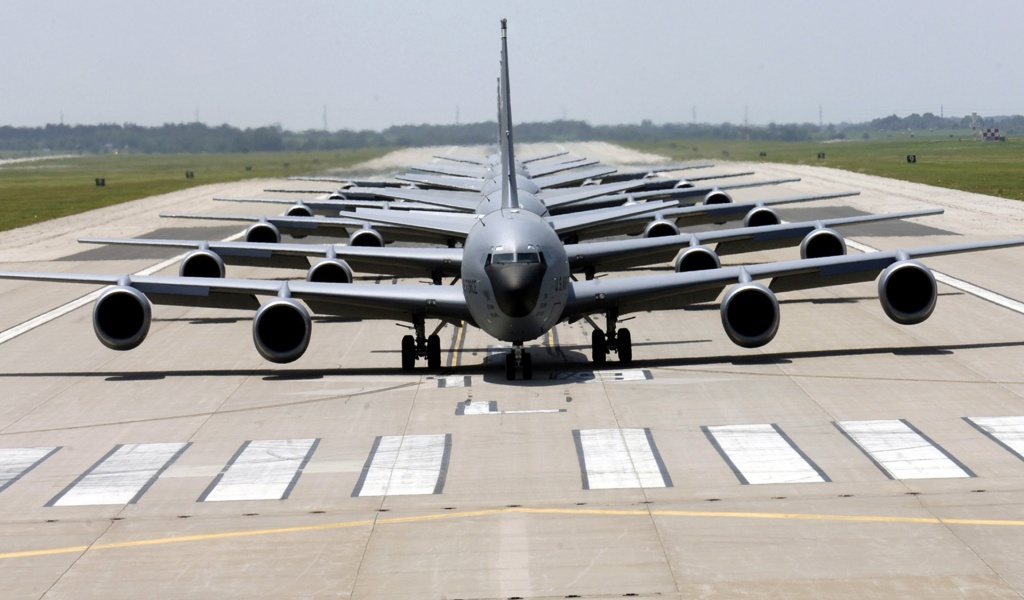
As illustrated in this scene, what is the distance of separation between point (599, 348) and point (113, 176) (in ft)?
377

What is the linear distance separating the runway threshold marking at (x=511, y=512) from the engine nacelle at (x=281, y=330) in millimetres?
9502

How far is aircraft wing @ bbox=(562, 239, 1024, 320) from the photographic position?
26.1m

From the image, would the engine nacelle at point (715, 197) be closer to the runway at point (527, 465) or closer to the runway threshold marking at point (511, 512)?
the runway at point (527, 465)

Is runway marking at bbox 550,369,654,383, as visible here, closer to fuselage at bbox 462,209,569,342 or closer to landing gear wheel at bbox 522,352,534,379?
landing gear wheel at bbox 522,352,534,379

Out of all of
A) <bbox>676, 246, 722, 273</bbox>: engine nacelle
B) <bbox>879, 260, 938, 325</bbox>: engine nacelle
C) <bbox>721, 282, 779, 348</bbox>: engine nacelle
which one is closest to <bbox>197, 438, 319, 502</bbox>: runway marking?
<bbox>721, 282, 779, 348</bbox>: engine nacelle

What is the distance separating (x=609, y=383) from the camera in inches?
995

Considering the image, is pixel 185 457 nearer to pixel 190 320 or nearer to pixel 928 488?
pixel 928 488

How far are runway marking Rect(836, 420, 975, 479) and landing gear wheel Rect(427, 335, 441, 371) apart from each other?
29.4ft

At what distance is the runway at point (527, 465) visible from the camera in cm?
1455

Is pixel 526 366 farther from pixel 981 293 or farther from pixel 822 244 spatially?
pixel 981 293

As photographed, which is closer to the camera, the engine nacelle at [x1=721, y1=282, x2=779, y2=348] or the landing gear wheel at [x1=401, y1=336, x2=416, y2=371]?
the engine nacelle at [x1=721, y1=282, x2=779, y2=348]

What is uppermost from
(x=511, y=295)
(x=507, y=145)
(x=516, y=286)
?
(x=507, y=145)

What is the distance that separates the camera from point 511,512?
55.2ft

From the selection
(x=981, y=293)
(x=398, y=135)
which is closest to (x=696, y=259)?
(x=981, y=293)
